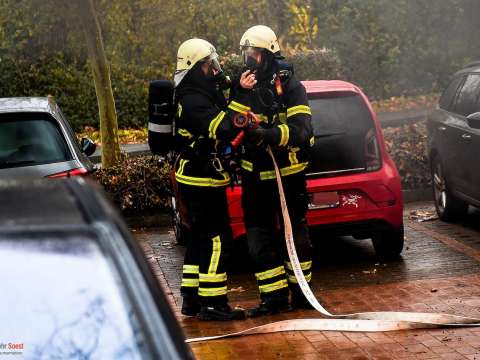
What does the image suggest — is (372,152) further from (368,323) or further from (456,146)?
(368,323)

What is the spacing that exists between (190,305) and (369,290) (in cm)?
140

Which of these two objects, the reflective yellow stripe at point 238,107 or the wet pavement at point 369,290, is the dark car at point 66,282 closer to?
the wet pavement at point 369,290

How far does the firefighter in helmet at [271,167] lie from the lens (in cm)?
774

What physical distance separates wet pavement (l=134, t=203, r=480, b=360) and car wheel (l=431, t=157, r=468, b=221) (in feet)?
0.42

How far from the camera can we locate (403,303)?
8039mm

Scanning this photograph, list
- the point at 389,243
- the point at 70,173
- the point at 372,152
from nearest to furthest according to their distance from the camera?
the point at 70,173 → the point at 372,152 → the point at 389,243

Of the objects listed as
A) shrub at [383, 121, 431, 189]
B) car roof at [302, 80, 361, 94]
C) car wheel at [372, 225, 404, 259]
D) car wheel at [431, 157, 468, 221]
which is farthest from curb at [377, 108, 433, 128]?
car roof at [302, 80, 361, 94]

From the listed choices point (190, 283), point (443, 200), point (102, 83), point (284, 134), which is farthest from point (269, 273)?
point (102, 83)

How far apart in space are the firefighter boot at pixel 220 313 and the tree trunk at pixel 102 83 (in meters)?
6.22

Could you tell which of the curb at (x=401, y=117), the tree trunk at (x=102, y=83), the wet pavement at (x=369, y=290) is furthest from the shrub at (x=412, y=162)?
the curb at (x=401, y=117)

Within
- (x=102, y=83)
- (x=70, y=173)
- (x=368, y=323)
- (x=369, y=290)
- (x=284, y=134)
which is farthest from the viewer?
(x=102, y=83)

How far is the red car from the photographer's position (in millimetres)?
9227

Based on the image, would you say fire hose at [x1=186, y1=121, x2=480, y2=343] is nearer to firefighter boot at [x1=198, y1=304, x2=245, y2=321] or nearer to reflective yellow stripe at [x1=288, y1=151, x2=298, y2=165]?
firefighter boot at [x1=198, y1=304, x2=245, y2=321]

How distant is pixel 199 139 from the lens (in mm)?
7715
